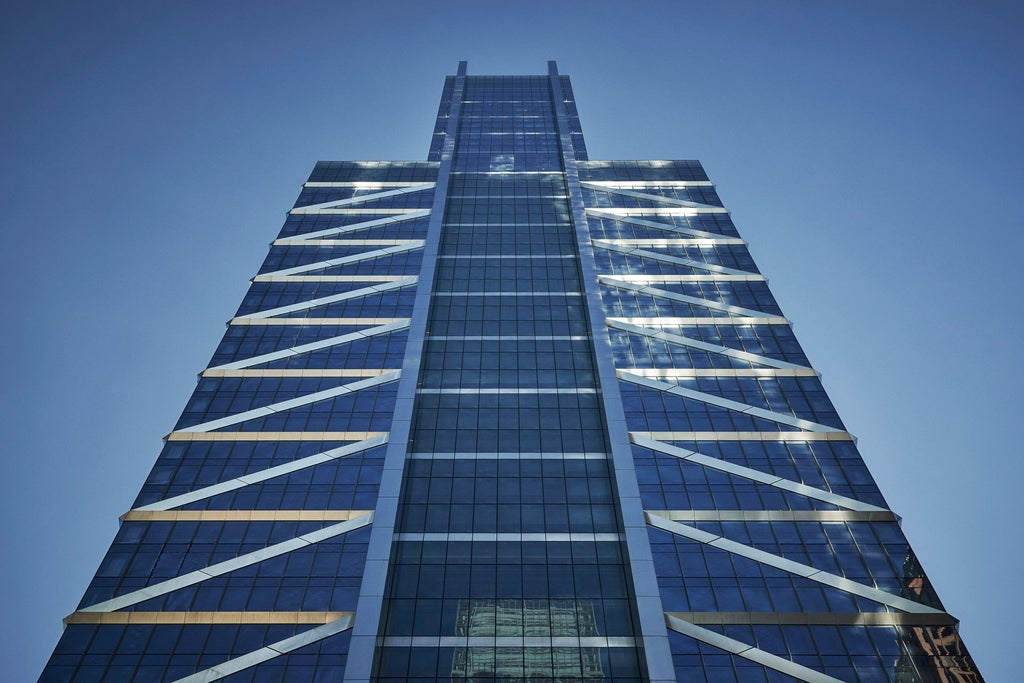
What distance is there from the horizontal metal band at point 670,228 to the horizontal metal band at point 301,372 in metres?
38.1

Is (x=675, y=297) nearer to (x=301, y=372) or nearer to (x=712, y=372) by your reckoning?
(x=712, y=372)

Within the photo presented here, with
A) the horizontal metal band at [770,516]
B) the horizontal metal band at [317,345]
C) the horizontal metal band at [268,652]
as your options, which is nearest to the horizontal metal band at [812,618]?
the horizontal metal band at [770,516]

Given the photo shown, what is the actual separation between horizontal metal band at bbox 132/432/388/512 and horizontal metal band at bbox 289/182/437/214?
145 feet

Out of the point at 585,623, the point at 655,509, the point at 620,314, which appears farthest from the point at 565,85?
the point at 585,623

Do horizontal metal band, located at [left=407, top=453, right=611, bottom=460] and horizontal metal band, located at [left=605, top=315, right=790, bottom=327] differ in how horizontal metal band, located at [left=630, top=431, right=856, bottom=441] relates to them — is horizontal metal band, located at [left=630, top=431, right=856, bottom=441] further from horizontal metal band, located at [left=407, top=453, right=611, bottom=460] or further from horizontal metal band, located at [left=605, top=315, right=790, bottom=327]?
horizontal metal band, located at [left=605, top=315, right=790, bottom=327]

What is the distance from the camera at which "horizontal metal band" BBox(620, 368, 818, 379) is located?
227 feet

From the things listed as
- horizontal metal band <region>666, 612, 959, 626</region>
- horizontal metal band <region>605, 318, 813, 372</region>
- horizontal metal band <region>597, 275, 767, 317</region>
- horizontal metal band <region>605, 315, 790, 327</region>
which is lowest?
horizontal metal band <region>666, 612, 959, 626</region>

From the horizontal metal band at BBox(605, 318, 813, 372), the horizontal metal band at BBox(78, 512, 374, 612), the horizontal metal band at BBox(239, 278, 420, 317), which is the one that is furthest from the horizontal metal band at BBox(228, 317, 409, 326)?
the horizontal metal band at BBox(78, 512, 374, 612)

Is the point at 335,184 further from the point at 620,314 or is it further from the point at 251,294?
the point at 620,314

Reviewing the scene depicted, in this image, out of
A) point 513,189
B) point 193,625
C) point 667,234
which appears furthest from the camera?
point 513,189

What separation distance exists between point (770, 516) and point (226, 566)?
4027 cm

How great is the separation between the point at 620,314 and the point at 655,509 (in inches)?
1008

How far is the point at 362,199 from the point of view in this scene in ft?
320

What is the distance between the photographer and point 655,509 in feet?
186
